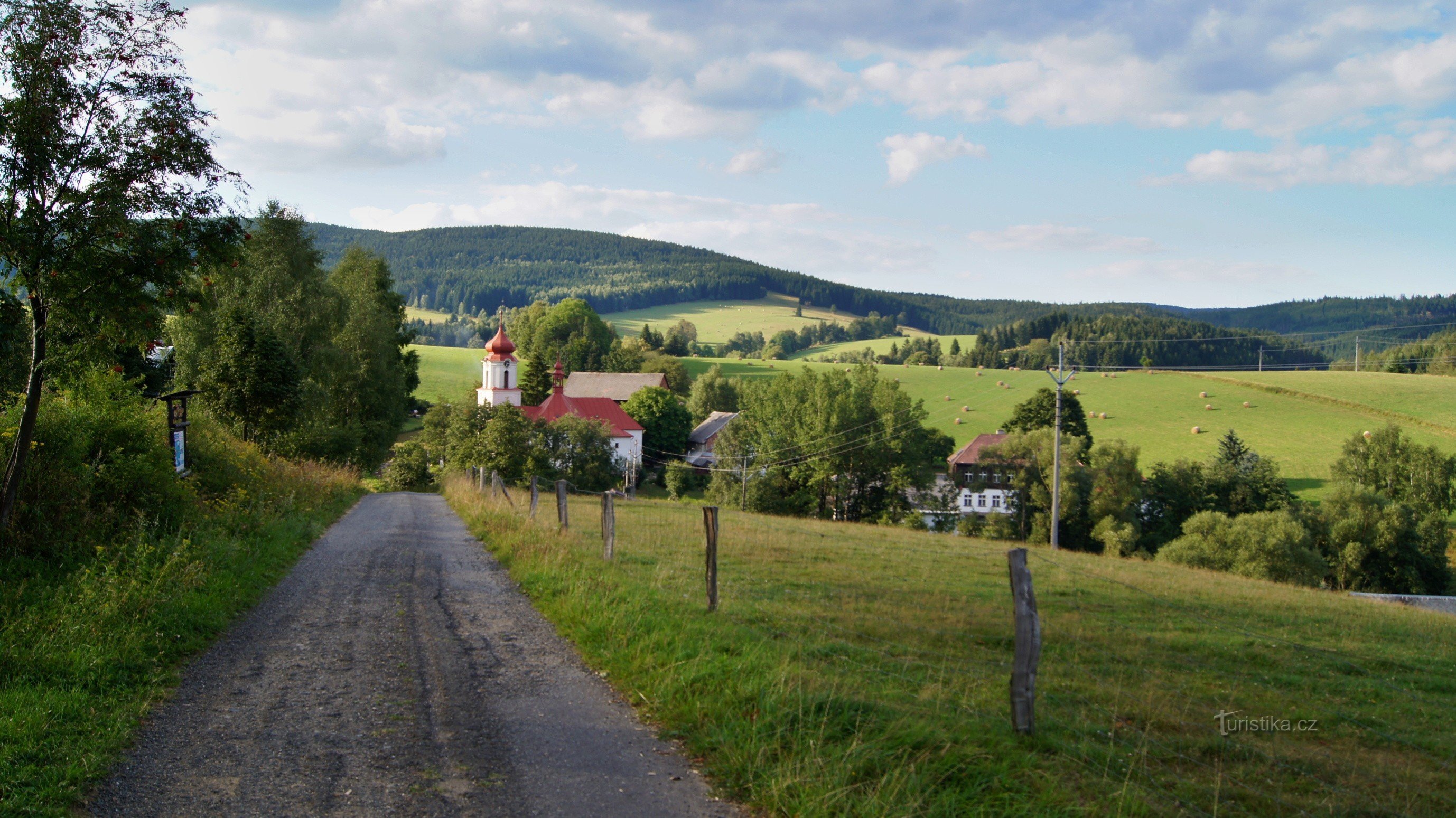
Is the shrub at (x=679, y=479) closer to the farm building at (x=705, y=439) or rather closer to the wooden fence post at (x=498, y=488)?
the farm building at (x=705, y=439)

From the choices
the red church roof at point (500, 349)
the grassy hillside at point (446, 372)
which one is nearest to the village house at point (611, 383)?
the grassy hillside at point (446, 372)

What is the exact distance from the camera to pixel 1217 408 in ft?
240

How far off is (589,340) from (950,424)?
192 ft

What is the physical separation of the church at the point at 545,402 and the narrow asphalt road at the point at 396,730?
2704 inches

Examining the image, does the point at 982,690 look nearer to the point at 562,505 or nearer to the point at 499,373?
the point at 562,505

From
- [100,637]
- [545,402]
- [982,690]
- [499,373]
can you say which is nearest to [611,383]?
[545,402]

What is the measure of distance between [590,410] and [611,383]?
19.8 metres

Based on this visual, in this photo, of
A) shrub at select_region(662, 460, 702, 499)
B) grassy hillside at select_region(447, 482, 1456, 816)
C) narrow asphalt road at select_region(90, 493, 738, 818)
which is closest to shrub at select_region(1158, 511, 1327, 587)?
grassy hillside at select_region(447, 482, 1456, 816)

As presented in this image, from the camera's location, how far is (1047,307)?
7830 inches

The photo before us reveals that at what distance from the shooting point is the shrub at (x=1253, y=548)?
125 feet

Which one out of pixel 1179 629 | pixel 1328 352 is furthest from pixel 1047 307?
pixel 1179 629

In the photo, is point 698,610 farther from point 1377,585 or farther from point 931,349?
point 931,349

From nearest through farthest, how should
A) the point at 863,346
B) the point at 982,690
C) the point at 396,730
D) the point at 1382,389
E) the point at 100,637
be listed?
the point at 396,730 → the point at 100,637 → the point at 982,690 → the point at 1382,389 → the point at 863,346

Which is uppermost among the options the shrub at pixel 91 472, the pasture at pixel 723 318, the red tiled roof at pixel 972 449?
the pasture at pixel 723 318
